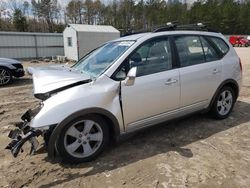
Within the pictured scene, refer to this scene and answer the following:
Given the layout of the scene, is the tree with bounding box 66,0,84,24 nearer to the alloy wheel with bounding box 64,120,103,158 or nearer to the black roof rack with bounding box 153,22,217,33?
the black roof rack with bounding box 153,22,217,33

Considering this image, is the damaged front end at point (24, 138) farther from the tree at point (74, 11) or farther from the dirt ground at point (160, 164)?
the tree at point (74, 11)

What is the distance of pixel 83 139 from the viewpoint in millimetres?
3461

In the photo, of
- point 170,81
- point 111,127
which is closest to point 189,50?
point 170,81

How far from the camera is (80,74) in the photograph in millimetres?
3744

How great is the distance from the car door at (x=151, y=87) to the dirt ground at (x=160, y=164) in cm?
43

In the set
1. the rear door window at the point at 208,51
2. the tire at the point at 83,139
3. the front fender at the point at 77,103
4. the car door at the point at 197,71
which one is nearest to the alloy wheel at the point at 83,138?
the tire at the point at 83,139

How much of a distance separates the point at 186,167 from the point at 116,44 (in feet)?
7.16

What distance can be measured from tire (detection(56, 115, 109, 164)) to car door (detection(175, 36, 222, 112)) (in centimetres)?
149

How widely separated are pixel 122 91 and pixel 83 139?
0.84m

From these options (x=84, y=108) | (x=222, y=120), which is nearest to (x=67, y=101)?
(x=84, y=108)

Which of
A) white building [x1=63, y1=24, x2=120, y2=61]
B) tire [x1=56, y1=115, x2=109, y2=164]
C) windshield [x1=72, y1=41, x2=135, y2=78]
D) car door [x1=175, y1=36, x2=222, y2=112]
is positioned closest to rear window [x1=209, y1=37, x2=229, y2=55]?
car door [x1=175, y1=36, x2=222, y2=112]

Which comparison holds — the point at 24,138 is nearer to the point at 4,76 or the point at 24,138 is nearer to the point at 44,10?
the point at 4,76

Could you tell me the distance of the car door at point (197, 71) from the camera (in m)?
4.21

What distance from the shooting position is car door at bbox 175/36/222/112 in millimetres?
4211
